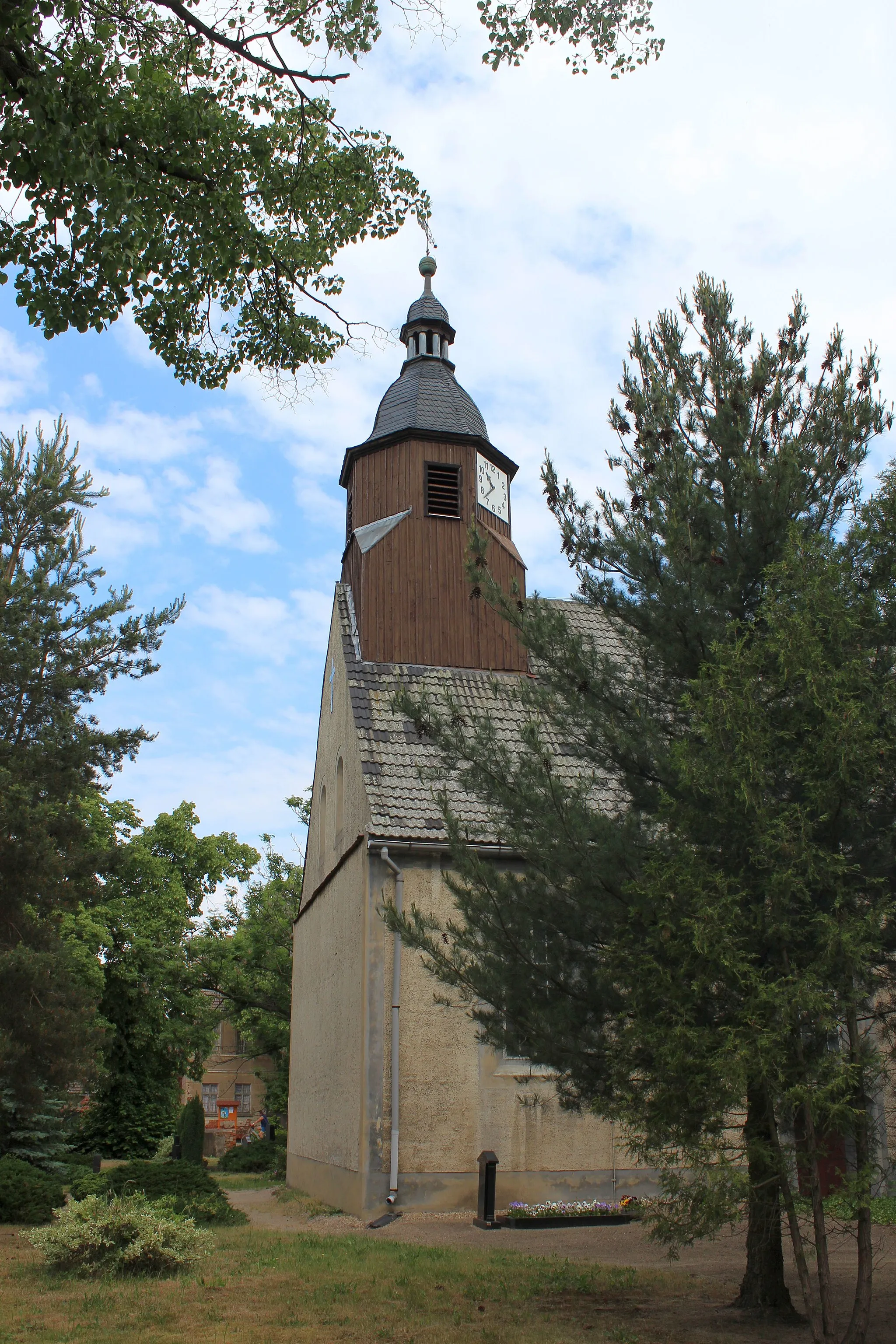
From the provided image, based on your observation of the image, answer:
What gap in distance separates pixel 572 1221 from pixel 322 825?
866 centimetres

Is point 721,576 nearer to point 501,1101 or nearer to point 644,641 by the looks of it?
point 644,641

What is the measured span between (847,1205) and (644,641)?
13.6 ft

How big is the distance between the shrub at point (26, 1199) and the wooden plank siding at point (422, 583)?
893 cm

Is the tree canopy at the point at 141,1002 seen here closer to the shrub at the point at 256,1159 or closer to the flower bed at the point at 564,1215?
the shrub at the point at 256,1159

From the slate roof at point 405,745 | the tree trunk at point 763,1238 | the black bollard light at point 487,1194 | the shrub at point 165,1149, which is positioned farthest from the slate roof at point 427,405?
the shrub at point 165,1149

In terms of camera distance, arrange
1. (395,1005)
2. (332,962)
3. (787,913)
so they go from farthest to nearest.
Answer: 1. (332,962)
2. (395,1005)
3. (787,913)

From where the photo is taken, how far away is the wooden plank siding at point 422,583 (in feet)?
58.5

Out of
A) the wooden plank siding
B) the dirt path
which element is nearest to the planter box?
the dirt path

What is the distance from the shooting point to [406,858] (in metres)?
14.8

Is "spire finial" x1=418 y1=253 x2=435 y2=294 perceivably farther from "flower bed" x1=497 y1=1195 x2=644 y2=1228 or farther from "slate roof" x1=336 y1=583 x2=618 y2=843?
"flower bed" x1=497 y1=1195 x2=644 y2=1228

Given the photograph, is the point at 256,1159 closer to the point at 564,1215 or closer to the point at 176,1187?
the point at 176,1187

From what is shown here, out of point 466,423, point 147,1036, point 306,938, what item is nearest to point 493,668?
point 466,423

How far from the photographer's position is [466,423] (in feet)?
64.8

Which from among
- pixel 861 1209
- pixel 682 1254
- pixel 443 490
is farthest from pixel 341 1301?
pixel 443 490
